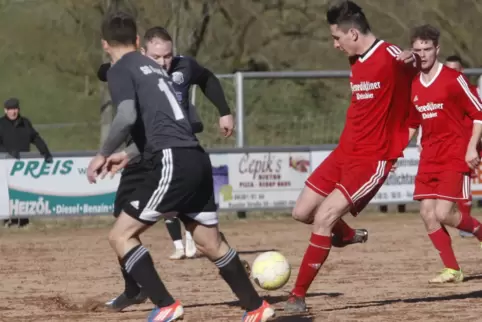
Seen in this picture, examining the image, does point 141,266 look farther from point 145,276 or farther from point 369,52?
point 369,52

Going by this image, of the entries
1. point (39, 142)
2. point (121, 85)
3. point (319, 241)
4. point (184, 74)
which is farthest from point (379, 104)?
point (39, 142)

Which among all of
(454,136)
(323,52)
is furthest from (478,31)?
(454,136)

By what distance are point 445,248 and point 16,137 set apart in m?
9.72

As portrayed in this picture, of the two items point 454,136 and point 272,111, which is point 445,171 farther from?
point 272,111

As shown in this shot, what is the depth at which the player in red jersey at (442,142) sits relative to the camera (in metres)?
9.02

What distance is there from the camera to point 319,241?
746 centimetres

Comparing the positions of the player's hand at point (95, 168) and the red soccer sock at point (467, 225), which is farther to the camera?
the red soccer sock at point (467, 225)

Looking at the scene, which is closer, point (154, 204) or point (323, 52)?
point (154, 204)

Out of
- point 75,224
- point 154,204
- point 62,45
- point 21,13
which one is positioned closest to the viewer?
point 154,204

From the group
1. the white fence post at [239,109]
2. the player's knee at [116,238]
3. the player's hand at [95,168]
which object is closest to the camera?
the player's hand at [95,168]

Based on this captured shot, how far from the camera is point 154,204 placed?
6.34m

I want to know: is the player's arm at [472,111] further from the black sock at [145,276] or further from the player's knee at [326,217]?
the black sock at [145,276]

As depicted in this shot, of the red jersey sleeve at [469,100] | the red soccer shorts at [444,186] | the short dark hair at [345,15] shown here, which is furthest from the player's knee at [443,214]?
the short dark hair at [345,15]

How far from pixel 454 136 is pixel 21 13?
109 feet
